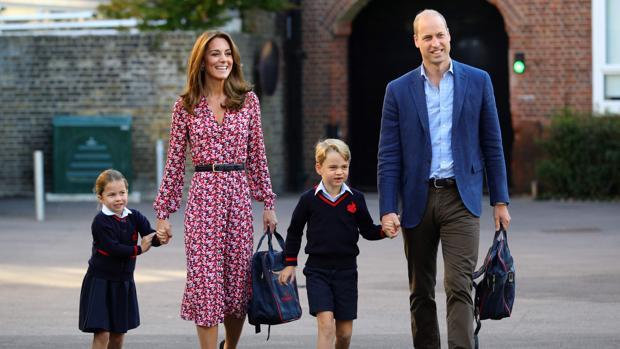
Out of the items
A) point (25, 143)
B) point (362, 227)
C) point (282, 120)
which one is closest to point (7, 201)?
point (25, 143)

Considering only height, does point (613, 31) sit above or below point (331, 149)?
above

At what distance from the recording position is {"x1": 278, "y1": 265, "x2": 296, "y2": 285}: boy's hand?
736 cm

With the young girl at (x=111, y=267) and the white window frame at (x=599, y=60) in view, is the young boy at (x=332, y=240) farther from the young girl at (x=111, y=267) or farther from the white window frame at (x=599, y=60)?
the white window frame at (x=599, y=60)

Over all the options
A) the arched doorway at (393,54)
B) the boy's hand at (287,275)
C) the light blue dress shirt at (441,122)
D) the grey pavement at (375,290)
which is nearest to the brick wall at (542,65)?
the arched doorway at (393,54)

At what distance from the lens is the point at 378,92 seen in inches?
902

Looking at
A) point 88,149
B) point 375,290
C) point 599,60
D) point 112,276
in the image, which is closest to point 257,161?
point 112,276

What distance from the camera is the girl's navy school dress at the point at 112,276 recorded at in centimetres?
736

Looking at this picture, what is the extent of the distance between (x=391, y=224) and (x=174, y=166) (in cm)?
122

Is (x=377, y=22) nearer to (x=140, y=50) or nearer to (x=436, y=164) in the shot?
(x=140, y=50)

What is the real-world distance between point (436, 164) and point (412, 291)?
747 mm

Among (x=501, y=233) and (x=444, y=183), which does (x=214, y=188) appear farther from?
(x=501, y=233)

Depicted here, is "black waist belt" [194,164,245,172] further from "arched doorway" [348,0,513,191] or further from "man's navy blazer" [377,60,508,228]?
"arched doorway" [348,0,513,191]

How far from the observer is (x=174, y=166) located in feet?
24.4

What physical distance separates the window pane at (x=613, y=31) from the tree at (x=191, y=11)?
484cm
